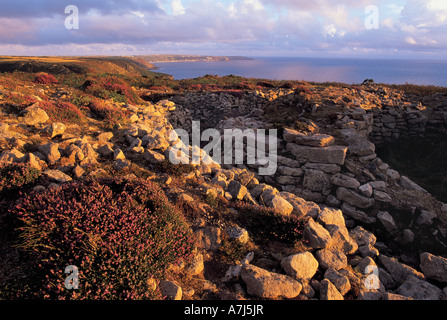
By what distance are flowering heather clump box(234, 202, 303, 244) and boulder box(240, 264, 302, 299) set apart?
4.87ft

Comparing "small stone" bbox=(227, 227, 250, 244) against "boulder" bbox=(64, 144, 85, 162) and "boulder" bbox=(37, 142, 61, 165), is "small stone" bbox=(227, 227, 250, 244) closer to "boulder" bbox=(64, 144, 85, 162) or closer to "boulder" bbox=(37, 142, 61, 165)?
"boulder" bbox=(64, 144, 85, 162)

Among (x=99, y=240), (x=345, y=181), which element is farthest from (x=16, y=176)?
(x=345, y=181)

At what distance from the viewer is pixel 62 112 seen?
36.0ft

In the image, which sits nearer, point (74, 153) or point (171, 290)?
point (171, 290)

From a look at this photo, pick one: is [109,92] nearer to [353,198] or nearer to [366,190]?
[353,198]

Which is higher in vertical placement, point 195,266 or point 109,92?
point 109,92

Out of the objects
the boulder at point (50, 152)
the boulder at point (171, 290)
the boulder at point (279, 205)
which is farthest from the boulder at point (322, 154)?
the boulder at point (50, 152)

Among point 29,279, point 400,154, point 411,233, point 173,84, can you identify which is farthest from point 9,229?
point 173,84

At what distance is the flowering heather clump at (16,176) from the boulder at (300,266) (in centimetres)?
638

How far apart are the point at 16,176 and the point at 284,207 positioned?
285 inches

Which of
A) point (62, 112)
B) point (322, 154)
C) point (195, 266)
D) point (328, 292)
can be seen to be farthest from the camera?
point (322, 154)

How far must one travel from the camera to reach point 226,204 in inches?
A: 293

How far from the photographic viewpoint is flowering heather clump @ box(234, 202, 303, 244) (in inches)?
254
